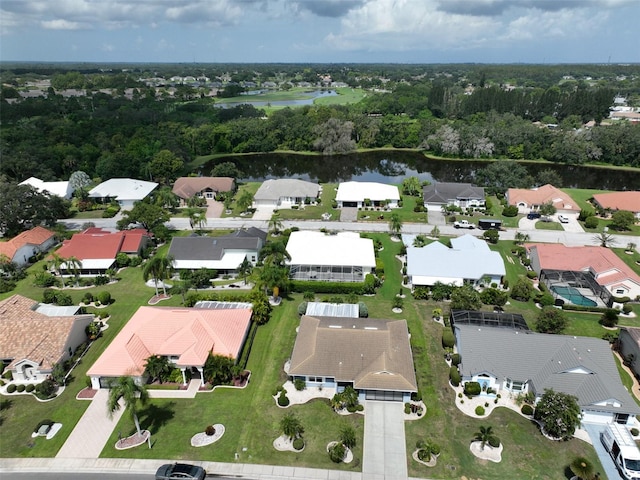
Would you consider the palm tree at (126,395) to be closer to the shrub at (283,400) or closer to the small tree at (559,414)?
the shrub at (283,400)

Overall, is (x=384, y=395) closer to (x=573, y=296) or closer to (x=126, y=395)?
(x=126, y=395)

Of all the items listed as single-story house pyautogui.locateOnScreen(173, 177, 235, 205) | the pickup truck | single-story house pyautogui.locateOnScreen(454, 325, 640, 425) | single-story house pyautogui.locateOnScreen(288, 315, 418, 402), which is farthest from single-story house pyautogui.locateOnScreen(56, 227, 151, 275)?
the pickup truck

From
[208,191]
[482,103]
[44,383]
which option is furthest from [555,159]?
[44,383]

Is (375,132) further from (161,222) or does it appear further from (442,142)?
(161,222)

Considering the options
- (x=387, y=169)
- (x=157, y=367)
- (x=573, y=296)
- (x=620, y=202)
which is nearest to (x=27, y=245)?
(x=157, y=367)

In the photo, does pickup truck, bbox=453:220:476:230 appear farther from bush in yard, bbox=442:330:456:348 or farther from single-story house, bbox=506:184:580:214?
bush in yard, bbox=442:330:456:348
